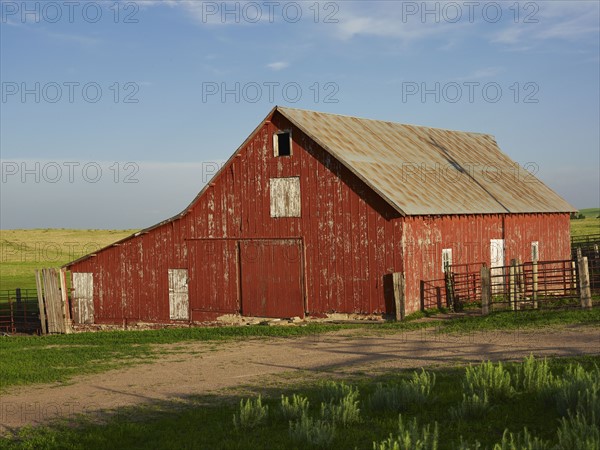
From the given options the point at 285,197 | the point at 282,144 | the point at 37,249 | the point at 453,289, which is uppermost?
the point at 282,144

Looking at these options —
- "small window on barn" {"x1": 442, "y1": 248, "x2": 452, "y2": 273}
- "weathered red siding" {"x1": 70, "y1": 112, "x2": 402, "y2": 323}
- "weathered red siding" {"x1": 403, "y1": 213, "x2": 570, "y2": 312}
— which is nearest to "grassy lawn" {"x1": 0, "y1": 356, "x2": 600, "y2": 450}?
"weathered red siding" {"x1": 70, "y1": 112, "x2": 402, "y2": 323}

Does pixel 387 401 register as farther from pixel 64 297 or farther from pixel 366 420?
pixel 64 297

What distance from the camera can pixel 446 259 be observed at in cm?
2823

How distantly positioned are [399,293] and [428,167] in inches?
325

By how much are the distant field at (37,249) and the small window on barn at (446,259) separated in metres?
34.5

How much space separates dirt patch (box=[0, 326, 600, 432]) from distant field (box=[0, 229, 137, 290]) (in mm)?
37419

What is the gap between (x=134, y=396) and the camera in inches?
574

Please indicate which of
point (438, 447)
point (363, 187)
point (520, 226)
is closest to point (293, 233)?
point (363, 187)

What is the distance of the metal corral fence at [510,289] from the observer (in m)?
23.4

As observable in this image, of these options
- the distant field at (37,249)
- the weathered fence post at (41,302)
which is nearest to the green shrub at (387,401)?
the weathered fence post at (41,302)

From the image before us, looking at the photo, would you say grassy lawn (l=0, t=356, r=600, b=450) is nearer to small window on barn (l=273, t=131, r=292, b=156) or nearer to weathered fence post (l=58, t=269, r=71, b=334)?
small window on barn (l=273, t=131, r=292, b=156)

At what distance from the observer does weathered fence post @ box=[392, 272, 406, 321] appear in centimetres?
2517

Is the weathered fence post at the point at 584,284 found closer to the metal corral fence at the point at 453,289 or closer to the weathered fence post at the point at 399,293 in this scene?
the metal corral fence at the point at 453,289

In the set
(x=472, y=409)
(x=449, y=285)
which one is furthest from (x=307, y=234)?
(x=472, y=409)
